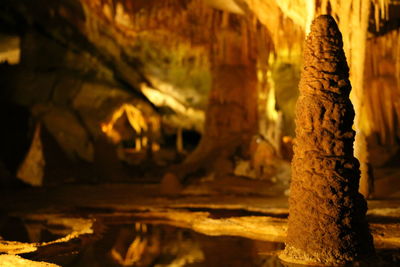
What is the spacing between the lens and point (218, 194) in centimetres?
1380

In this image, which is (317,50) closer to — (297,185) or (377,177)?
(297,185)

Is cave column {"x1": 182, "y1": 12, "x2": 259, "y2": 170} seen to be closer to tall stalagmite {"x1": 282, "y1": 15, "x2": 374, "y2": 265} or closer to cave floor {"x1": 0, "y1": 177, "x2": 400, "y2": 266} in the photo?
cave floor {"x1": 0, "y1": 177, "x2": 400, "y2": 266}

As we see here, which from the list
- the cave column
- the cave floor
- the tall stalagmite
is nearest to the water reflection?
the cave floor

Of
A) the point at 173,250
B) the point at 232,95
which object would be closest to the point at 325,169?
the point at 173,250

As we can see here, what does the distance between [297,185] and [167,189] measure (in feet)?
30.2

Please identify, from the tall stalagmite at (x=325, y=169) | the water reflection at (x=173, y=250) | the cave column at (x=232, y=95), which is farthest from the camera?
the cave column at (x=232, y=95)

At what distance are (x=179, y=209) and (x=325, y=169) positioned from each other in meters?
5.65

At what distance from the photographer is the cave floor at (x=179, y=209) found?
6945mm

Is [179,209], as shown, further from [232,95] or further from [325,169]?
[232,95]

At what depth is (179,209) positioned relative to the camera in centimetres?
1016

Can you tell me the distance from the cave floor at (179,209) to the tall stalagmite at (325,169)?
1180 millimetres

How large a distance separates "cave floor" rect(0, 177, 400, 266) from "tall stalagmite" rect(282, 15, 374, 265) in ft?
3.87

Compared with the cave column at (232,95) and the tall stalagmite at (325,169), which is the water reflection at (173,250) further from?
the cave column at (232,95)

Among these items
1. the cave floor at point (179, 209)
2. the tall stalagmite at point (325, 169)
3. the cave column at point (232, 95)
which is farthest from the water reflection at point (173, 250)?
the cave column at point (232, 95)
